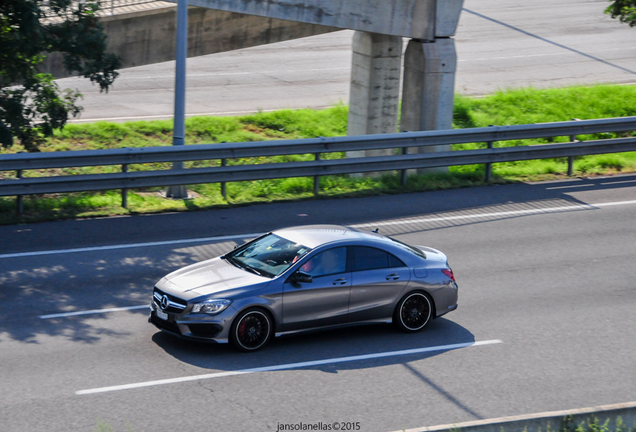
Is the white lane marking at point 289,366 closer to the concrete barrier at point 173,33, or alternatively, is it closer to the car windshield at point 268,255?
the car windshield at point 268,255

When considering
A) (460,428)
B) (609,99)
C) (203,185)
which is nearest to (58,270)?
(203,185)

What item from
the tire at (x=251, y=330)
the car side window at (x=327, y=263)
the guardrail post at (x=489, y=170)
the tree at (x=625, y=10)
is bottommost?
the tire at (x=251, y=330)

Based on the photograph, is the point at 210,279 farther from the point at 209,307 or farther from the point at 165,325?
the point at 165,325

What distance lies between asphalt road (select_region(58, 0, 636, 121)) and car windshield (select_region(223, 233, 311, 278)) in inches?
486

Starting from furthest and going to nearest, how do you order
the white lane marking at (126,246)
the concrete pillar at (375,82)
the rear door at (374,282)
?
the concrete pillar at (375,82), the white lane marking at (126,246), the rear door at (374,282)

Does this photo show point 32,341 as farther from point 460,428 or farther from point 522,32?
point 522,32

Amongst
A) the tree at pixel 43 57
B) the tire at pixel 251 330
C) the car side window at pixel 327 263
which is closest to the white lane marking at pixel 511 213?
the car side window at pixel 327 263

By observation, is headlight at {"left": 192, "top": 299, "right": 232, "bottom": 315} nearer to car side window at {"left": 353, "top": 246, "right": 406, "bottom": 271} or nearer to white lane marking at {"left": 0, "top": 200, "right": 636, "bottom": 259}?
car side window at {"left": 353, "top": 246, "right": 406, "bottom": 271}

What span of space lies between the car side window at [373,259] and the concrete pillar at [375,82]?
8793 mm

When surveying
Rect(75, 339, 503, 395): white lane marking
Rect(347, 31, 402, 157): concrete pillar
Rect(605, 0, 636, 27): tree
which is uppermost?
Rect(605, 0, 636, 27): tree

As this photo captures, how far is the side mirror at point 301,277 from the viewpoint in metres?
9.16

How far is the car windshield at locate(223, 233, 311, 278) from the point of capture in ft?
30.7

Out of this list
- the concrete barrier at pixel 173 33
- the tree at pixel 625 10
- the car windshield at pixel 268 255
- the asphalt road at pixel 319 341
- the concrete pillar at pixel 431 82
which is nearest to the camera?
the asphalt road at pixel 319 341

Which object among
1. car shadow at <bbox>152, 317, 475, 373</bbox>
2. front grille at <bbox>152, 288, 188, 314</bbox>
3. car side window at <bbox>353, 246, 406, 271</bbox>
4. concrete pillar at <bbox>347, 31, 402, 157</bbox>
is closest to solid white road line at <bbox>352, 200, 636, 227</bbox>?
car side window at <bbox>353, 246, 406, 271</bbox>
